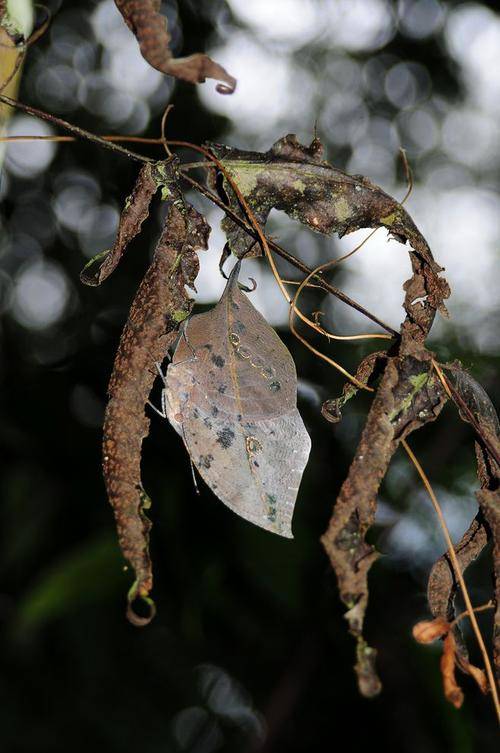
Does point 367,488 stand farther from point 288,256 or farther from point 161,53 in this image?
point 161,53

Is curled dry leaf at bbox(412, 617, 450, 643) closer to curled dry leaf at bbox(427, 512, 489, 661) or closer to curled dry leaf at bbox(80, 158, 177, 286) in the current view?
curled dry leaf at bbox(427, 512, 489, 661)

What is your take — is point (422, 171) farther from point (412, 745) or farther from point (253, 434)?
point (253, 434)

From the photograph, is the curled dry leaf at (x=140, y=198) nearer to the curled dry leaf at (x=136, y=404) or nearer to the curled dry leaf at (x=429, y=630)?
the curled dry leaf at (x=136, y=404)

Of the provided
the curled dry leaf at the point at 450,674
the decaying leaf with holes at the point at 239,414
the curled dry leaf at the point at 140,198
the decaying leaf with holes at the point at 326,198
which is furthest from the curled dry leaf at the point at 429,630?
the curled dry leaf at the point at 140,198

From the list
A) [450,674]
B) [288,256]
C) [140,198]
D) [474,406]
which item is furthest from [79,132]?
[450,674]

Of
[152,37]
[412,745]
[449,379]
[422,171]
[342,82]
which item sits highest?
[342,82]

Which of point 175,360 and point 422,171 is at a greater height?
point 422,171

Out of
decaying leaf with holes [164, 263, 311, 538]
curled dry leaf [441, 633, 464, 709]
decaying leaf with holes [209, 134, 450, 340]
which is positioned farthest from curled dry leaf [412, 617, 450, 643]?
decaying leaf with holes [209, 134, 450, 340]

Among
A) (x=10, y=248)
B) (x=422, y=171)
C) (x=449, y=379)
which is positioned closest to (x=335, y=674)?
(x=449, y=379)
